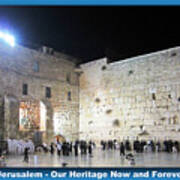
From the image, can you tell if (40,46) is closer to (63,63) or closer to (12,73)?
(63,63)

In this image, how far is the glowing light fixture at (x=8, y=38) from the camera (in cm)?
1701

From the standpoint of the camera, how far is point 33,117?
1772 centimetres

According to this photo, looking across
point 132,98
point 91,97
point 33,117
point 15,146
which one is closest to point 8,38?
point 33,117

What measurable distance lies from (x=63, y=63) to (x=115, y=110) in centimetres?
530

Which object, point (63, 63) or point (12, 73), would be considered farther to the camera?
point (63, 63)

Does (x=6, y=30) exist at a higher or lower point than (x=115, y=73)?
higher

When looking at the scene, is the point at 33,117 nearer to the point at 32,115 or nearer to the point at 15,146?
the point at 32,115

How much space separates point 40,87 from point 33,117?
223 centimetres

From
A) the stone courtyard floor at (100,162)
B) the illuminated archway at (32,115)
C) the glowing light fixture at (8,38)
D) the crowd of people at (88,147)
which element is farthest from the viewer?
the illuminated archway at (32,115)

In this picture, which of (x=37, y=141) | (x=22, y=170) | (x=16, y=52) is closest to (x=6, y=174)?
(x=22, y=170)

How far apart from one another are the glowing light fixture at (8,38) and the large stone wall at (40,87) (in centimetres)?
33

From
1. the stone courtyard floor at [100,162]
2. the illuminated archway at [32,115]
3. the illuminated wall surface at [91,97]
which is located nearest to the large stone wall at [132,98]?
the illuminated wall surface at [91,97]

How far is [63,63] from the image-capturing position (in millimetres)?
20641

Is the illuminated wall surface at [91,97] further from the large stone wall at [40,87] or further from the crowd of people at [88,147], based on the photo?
the crowd of people at [88,147]
